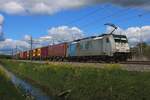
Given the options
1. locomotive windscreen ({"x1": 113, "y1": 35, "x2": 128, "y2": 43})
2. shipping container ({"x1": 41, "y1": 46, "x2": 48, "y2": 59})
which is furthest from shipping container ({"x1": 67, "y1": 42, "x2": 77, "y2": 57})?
shipping container ({"x1": 41, "y1": 46, "x2": 48, "y2": 59})

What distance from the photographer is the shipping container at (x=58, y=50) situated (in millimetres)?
73625

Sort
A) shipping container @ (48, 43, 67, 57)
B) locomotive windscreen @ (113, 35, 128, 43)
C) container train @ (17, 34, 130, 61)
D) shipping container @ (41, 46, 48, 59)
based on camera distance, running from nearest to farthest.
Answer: container train @ (17, 34, 130, 61), locomotive windscreen @ (113, 35, 128, 43), shipping container @ (48, 43, 67, 57), shipping container @ (41, 46, 48, 59)

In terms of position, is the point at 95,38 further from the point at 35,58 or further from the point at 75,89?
the point at 35,58

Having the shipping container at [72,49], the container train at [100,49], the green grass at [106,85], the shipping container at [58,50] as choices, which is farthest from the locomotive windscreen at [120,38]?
the shipping container at [58,50]

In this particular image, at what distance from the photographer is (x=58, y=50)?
7919 centimetres

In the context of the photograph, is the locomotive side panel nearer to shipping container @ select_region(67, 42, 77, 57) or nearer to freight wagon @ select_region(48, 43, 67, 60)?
shipping container @ select_region(67, 42, 77, 57)

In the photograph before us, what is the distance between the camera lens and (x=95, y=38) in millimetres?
54219

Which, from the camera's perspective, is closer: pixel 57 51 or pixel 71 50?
pixel 71 50

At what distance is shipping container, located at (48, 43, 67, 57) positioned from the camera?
242 ft

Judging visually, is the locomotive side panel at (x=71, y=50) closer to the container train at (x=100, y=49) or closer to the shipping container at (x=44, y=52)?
the container train at (x=100, y=49)

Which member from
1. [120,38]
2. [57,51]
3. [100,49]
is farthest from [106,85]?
[57,51]

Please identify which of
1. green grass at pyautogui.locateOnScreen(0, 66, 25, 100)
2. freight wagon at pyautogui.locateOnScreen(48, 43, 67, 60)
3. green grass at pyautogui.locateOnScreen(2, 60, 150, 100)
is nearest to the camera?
green grass at pyautogui.locateOnScreen(2, 60, 150, 100)

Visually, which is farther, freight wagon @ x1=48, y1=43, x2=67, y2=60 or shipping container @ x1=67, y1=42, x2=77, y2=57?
freight wagon @ x1=48, y1=43, x2=67, y2=60

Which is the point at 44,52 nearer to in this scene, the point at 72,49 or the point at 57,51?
the point at 57,51
